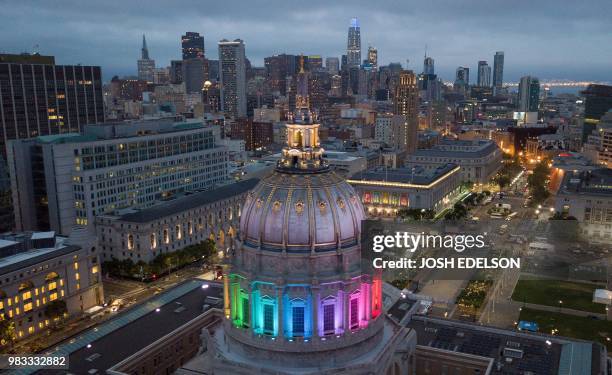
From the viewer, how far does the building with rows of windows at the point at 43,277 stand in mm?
90062

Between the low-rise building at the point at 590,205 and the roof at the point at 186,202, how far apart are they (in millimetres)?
85912

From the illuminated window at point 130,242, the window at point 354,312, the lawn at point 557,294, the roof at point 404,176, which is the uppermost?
the window at point 354,312

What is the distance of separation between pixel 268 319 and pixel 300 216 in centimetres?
1111

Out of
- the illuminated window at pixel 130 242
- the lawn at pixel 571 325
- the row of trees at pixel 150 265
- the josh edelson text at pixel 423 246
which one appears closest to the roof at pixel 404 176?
the row of trees at pixel 150 265

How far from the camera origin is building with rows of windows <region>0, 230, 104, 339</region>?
90.1m

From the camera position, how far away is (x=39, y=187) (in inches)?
5266

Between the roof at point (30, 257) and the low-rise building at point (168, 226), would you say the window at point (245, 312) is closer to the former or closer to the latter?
the roof at point (30, 257)

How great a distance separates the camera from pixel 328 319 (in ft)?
191

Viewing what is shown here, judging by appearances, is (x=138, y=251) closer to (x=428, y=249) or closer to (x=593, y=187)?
(x=428, y=249)

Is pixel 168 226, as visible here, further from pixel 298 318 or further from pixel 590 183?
pixel 590 183

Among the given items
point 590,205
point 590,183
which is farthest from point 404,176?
point 590,205

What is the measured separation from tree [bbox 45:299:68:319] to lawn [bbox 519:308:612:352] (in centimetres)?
7820

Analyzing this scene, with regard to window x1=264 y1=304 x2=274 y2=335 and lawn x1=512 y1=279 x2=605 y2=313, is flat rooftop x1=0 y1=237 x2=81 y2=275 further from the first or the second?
lawn x1=512 y1=279 x2=605 y2=313

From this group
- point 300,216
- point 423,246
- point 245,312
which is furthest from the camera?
point 423,246
